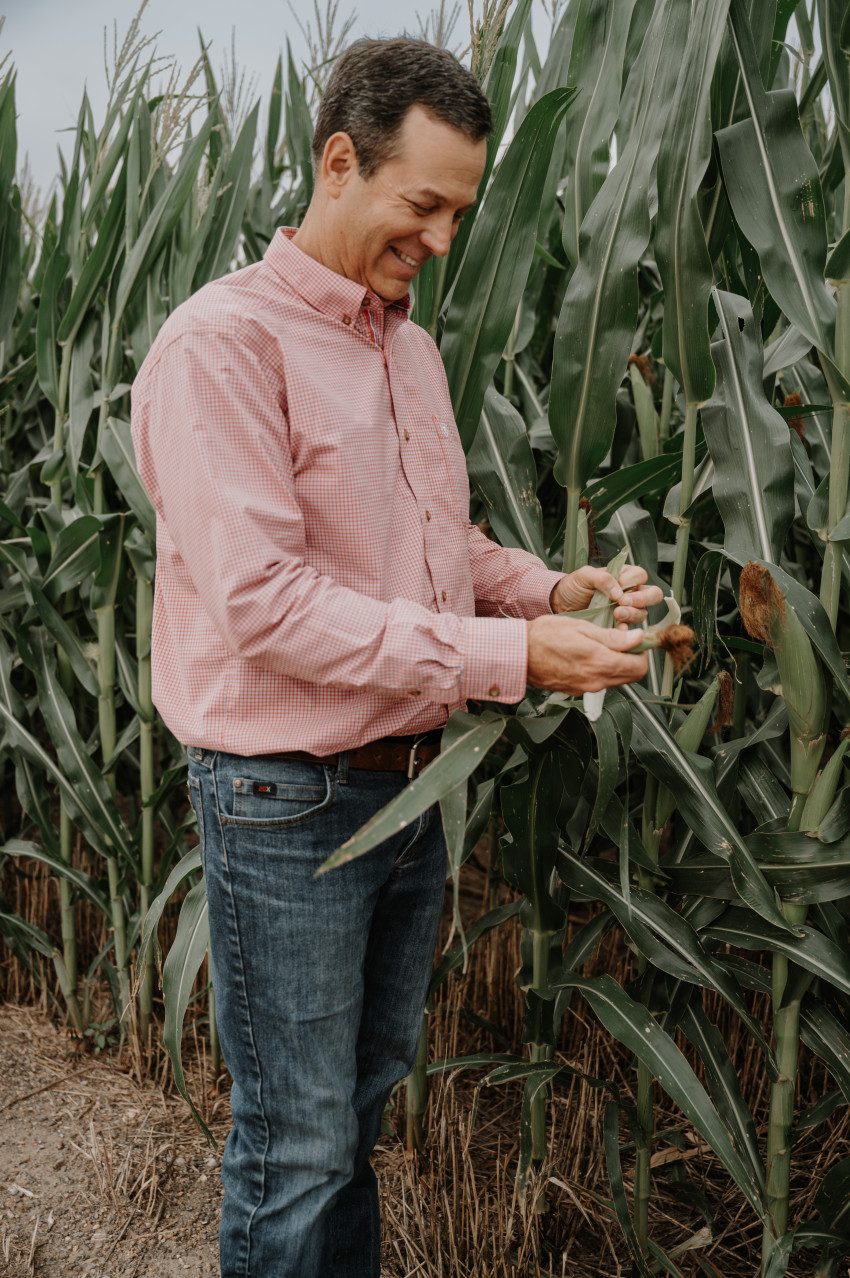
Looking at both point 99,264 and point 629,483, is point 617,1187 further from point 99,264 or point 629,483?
point 99,264

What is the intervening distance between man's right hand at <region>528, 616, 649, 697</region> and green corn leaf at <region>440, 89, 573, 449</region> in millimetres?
535

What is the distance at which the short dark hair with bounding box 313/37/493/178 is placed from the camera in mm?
944

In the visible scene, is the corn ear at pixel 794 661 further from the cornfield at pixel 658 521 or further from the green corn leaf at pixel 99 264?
the green corn leaf at pixel 99 264

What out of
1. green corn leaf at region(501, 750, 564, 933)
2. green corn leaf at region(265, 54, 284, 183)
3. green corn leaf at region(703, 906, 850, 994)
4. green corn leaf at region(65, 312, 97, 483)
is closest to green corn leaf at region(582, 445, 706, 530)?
green corn leaf at region(501, 750, 564, 933)

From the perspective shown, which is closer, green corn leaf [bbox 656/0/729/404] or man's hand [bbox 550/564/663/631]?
man's hand [bbox 550/564/663/631]

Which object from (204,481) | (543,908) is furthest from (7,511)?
(543,908)

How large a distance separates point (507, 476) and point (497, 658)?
0.57 m

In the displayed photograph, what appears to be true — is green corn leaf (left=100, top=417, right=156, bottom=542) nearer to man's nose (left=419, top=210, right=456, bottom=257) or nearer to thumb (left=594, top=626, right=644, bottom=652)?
man's nose (left=419, top=210, right=456, bottom=257)

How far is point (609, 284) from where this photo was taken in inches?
48.0

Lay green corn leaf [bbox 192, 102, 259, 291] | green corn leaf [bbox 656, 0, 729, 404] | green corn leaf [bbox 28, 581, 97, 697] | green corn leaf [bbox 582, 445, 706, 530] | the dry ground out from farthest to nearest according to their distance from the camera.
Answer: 1. green corn leaf [bbox 192, 102, 259, 291]
2. green corn leaf [bbox 28, 581, 97, 697]
3. the dry ground
4. green corn leaf [bbox 582, 445, 706, 530]
5. green corn leaf [bbox 656, 0, 729, 404]

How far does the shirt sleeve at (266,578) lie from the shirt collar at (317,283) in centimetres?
13

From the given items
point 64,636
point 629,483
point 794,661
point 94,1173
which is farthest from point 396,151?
point 94,1173

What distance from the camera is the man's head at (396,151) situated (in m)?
0.94

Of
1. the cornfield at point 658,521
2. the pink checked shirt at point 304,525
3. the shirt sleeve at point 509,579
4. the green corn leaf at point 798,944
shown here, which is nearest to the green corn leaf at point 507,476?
the cornfield at point 658,521
